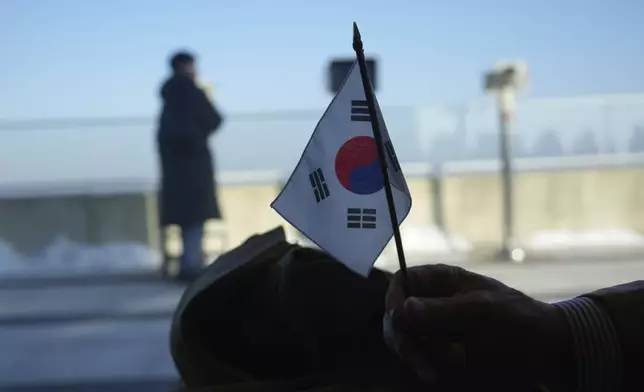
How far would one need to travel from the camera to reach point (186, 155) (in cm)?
268

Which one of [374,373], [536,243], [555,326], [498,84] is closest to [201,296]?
[374,373]

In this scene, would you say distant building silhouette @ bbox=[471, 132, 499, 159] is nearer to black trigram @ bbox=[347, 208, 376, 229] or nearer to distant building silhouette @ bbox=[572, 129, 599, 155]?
distant building silhouette @ bbox=[572, 129, 599, 155]

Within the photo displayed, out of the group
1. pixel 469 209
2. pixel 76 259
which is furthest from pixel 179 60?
pixel 469 209

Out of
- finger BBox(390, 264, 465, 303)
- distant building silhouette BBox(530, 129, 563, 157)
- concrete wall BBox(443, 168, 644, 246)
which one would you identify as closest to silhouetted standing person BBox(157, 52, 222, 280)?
concrete wall BBox(443, 168, 644, 246)

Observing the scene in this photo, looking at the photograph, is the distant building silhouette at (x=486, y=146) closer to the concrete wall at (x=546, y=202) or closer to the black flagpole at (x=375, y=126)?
the concrete wall at (x=546, y=202)

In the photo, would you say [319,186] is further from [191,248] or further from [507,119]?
[507,119]

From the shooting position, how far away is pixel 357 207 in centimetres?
51

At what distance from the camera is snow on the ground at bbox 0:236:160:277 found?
2.85m

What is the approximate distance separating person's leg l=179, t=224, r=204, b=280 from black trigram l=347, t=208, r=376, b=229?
1.80 m

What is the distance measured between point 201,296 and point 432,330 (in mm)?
226

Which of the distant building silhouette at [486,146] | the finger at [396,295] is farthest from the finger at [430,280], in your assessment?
the distant building silhouette at [486,146]

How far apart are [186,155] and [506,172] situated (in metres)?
1.16

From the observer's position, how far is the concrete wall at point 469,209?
283cm

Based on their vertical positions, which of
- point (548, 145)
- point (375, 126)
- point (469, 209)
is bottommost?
point (469, 209)
